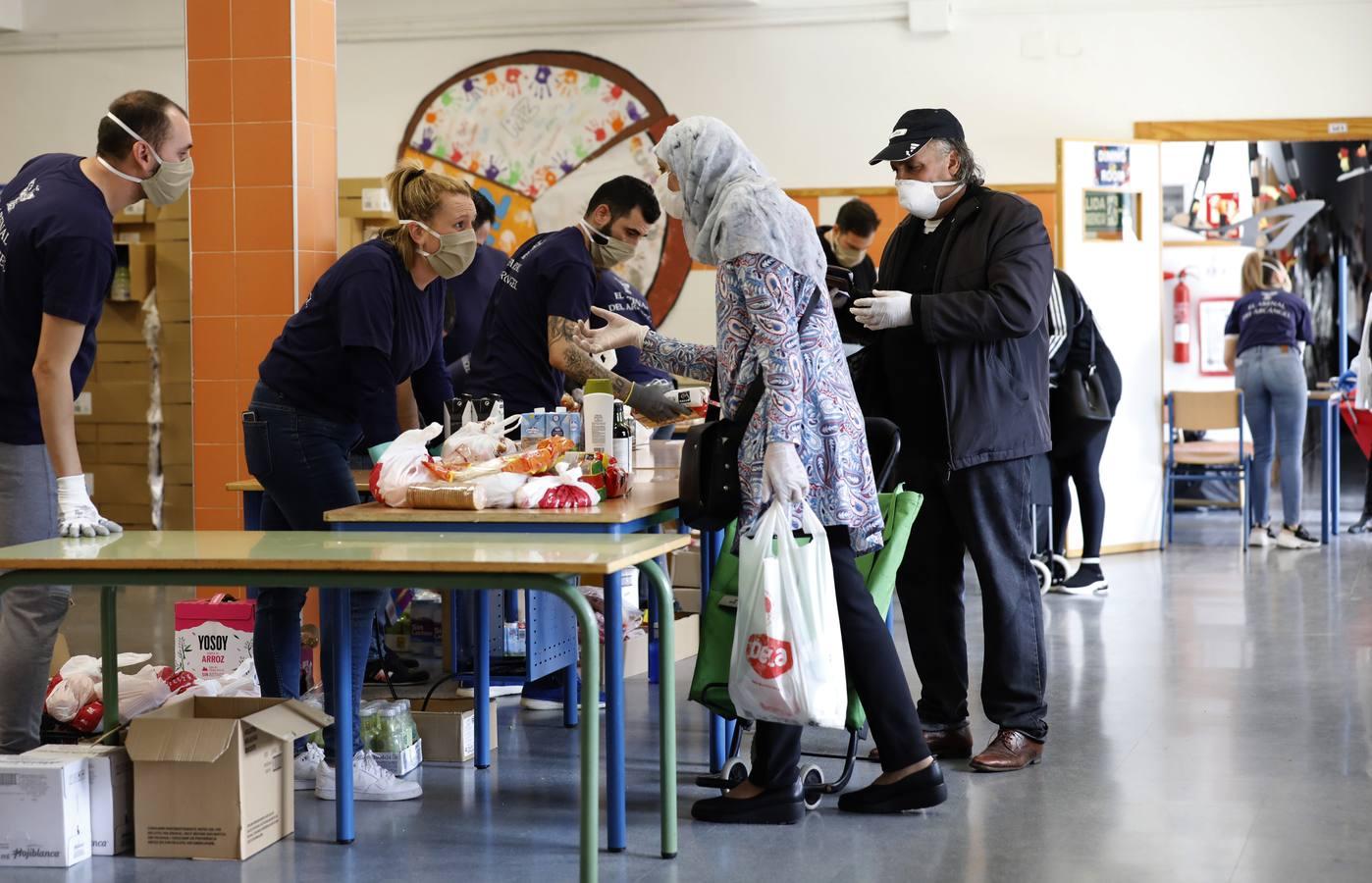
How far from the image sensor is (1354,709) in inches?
176

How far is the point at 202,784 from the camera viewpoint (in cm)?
318

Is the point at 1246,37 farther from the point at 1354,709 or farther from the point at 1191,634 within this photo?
the point at 1354,709

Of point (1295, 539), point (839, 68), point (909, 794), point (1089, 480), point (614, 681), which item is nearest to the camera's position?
point (614, 681)

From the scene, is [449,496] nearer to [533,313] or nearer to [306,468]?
[306,468]

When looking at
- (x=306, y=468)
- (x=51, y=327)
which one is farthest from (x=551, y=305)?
(x=51, y=327)

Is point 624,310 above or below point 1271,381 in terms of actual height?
above

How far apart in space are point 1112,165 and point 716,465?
538 cm

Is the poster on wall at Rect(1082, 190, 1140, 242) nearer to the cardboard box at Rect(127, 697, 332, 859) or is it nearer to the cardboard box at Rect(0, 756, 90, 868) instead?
the cardboard box at Rect(127, 697, 332, 859)

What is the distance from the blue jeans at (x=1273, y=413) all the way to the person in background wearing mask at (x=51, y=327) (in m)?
6.41

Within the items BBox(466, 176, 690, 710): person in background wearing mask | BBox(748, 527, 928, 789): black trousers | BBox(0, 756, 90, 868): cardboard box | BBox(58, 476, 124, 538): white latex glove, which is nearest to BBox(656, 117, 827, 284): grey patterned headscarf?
BBox(748, 527, 928, 789): black trousers

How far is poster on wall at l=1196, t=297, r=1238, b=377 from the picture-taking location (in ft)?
32.6

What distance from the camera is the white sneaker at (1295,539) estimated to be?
26.8 feet

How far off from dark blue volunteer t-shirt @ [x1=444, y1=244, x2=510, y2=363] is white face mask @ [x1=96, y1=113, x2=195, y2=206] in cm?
223

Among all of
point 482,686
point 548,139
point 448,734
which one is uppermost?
point 548,139
